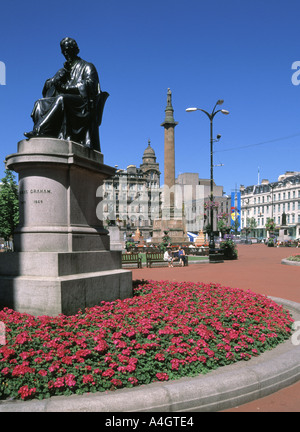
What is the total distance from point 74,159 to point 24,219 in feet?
4.34

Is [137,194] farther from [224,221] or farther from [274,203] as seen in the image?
[224,221]

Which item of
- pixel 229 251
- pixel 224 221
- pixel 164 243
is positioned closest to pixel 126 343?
pixel 229 251

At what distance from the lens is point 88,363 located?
385 centimetres

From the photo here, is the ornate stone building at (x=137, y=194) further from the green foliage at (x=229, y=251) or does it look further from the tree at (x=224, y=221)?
the green foliage at (x=229, y=251)

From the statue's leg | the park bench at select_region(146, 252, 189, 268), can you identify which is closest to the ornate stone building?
the park bench at select_region(146, 252, 189, 268)

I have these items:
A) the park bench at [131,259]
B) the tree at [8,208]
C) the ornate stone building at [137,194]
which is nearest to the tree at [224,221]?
the park bench at [131,259]

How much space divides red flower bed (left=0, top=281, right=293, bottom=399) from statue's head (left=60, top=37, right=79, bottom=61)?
16.3 ft

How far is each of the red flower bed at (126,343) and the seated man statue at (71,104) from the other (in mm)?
3187

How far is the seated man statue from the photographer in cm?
633

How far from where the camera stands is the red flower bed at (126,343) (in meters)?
3.54

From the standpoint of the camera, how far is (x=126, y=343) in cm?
434

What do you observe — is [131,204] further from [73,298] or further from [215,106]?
[73,298]

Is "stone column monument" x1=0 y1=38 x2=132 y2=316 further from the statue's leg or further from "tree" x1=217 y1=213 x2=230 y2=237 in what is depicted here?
"tree" x1=217 y1=213 x2=230 y2=237
